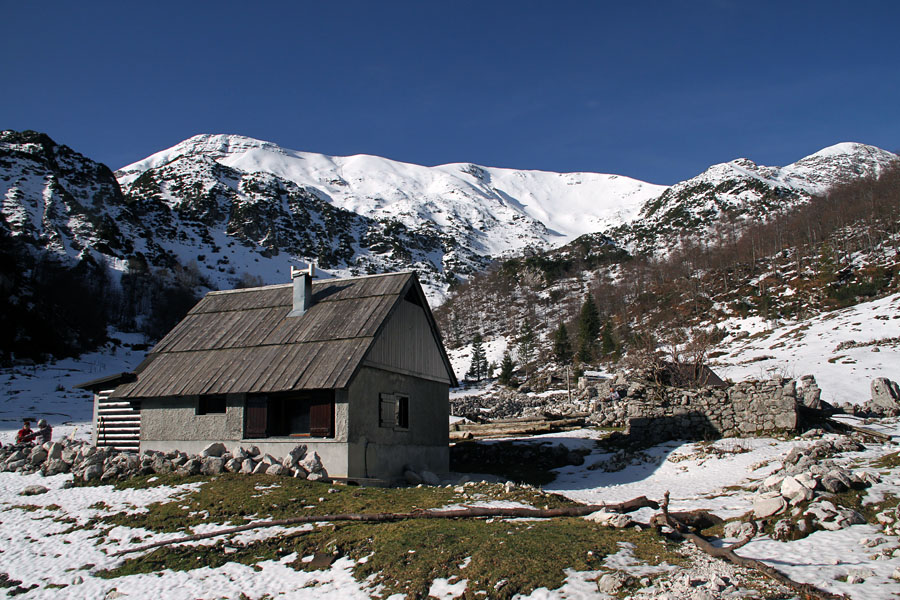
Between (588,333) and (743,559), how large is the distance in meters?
76.8

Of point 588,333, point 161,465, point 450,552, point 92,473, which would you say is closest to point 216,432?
point 161,465

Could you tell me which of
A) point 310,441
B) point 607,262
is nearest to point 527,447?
point 310,441

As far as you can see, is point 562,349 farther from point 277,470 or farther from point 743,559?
point 743,559

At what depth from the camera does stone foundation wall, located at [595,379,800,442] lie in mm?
23188

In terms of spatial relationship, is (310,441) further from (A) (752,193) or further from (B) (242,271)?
(A) (752,193)

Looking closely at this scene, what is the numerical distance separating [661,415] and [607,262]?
122m

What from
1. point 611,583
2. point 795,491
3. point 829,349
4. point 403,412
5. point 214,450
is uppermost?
point 829,349

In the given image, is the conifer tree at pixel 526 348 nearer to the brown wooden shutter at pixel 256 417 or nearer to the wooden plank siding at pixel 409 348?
the wooden plank siding at pixel 409 348

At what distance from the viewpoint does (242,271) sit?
459ft

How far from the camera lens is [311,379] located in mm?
17375

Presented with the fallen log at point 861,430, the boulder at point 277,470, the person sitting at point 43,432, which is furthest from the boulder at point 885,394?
the person sitting at point 43,432

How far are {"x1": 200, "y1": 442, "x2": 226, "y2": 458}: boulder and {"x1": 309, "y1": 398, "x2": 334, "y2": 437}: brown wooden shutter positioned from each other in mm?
2933

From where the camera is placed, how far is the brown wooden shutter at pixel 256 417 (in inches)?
704

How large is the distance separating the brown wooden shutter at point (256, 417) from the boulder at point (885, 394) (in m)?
27.4
